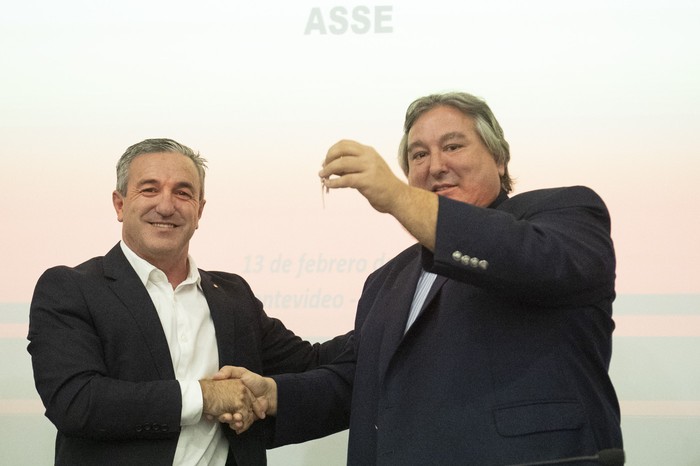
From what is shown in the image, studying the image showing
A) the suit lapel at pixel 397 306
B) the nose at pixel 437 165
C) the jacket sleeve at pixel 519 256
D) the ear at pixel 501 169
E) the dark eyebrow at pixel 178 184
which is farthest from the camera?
the dark eyebrow at pixel 178 184

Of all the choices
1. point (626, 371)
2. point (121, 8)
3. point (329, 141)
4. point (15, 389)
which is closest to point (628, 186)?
point (626, 371)

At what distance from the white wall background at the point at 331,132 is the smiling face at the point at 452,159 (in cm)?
81

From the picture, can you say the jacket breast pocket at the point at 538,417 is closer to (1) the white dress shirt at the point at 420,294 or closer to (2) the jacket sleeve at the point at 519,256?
(2) the jacket sleeve at the point at 519,256

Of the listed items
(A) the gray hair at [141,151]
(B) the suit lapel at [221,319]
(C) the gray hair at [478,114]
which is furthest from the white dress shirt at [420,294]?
(A) the gray hair at [141,151]

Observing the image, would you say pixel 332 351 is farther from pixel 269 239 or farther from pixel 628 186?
pixel 628 186

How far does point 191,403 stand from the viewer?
260 centimetres

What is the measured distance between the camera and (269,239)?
362 cm

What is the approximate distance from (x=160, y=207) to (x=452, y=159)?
95 cm

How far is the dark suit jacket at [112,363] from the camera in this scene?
252 cm

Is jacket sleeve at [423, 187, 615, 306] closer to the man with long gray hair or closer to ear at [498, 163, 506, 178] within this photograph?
the man with long gray hair

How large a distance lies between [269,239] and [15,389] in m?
1.23

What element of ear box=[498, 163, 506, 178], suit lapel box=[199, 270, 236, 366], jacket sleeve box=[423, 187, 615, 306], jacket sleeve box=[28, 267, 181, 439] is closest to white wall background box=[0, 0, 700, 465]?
suit lapel box=[199, 270, 236, 366]

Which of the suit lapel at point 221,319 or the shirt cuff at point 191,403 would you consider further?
the suit lapel at point 221,319

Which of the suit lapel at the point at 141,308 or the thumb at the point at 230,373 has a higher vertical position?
the suit lapel at the point at 141,308
